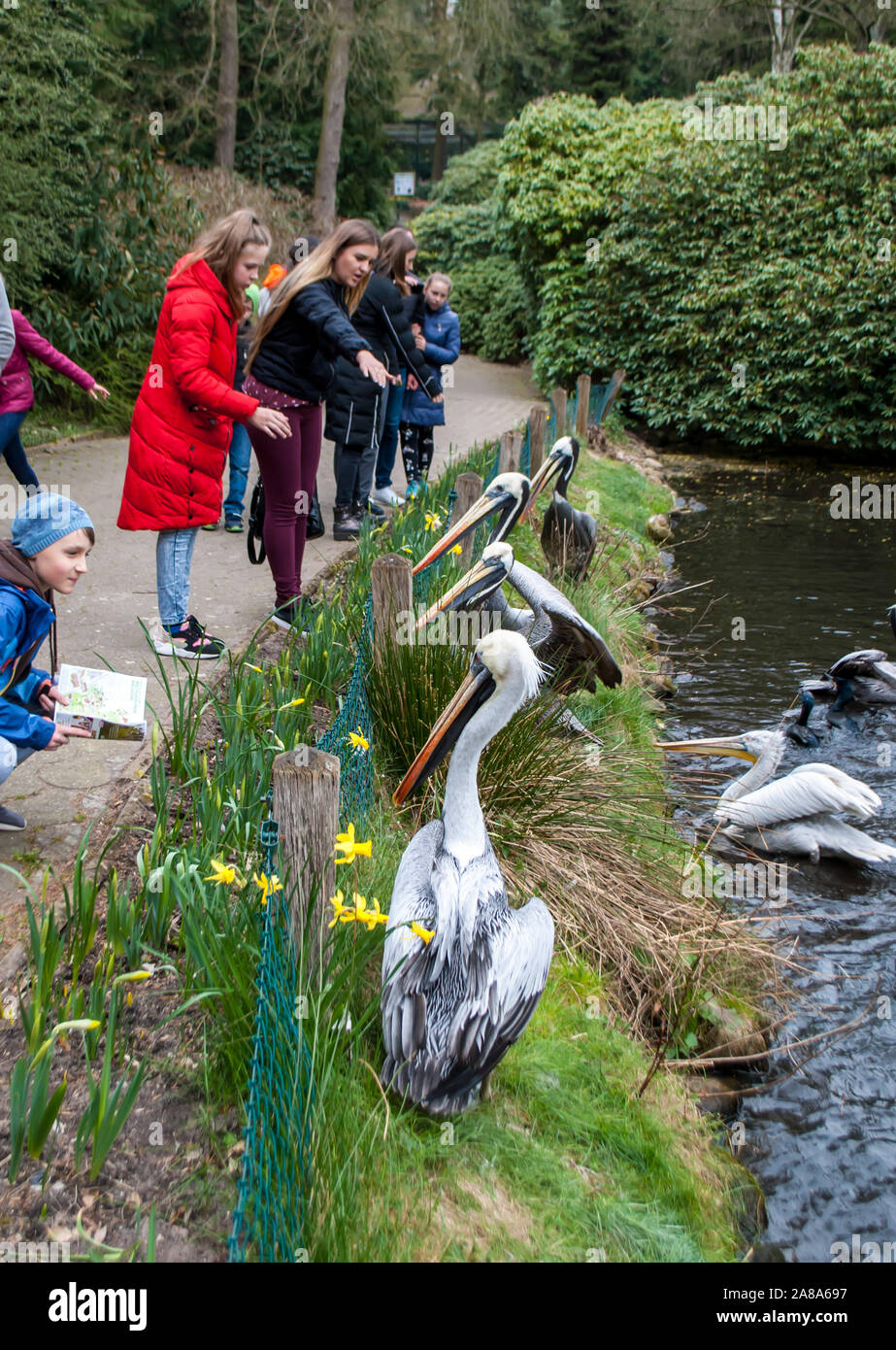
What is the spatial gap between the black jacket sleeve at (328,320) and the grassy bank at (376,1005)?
1.37 meters

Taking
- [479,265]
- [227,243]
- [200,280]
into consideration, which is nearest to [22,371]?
[200,280]

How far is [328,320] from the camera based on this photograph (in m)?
5.30

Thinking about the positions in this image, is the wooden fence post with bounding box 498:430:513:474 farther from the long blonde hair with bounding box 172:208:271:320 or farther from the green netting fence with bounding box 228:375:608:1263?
the green netting fence with bounding box 228:375:608:1263

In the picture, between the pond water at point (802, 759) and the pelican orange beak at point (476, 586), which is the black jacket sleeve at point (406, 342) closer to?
the pond water at point (802, 759)

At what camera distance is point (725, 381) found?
15867 mm

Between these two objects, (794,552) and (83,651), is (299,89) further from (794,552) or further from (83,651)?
(83,651)

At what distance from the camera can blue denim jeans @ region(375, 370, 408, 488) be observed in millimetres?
8203

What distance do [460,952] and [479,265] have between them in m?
22.4

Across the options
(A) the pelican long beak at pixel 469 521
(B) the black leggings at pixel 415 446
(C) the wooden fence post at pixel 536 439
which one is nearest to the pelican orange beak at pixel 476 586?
(A) the pelican long beak at pixel 469 521

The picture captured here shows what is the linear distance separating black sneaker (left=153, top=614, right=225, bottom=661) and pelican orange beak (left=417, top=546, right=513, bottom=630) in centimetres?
107

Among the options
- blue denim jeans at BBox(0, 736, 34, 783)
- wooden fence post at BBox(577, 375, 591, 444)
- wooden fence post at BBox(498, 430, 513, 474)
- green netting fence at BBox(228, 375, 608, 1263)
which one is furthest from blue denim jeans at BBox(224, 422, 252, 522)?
wooden fence post at BBox(577, 375, 591, 444)

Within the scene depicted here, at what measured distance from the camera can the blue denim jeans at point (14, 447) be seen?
604 cm
